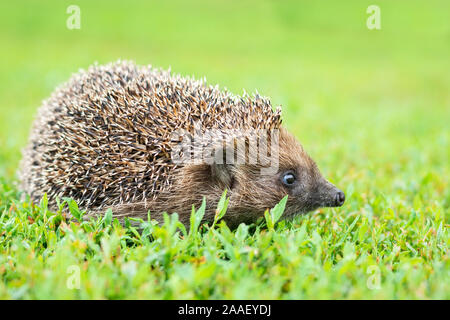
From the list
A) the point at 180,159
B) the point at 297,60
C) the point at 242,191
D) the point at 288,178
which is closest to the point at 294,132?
Answer: the point at 288,178

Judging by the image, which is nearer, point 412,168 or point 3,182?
point 3,182

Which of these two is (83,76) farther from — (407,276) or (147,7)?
(147,7)

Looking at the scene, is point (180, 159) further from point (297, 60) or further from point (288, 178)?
point (297, 60)

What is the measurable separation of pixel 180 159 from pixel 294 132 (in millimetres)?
5993

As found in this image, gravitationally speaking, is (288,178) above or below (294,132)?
below

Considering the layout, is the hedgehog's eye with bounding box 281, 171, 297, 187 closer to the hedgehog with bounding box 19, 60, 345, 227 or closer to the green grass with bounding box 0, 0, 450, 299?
the hedgehog with bounding box 19, 60, 345, 227

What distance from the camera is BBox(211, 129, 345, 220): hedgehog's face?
498 centimetres

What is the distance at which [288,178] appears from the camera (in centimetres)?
503

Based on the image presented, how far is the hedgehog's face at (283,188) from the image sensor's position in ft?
16.3

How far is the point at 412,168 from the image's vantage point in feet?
25.7

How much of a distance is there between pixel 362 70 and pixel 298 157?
52.6ft

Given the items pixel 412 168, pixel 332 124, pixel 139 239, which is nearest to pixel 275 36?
pixel 332 124

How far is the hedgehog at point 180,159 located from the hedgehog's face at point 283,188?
A: 1 cm

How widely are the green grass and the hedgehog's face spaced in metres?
0.24
